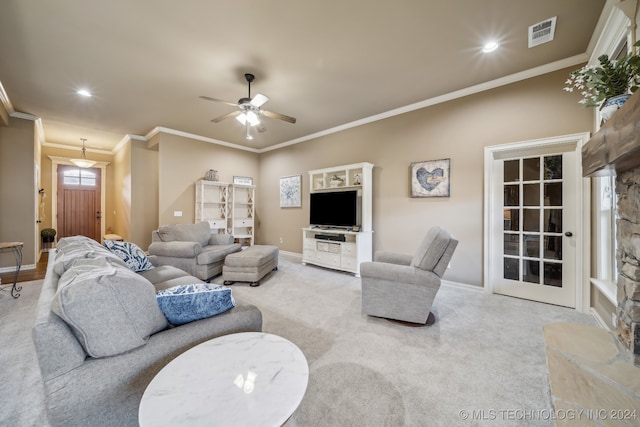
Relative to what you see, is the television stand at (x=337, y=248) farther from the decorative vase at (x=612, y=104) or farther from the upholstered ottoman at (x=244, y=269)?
the decorative vase at (x=612, y=104)

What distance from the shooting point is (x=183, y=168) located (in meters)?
5.42

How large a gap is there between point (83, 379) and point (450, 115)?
4405 mm

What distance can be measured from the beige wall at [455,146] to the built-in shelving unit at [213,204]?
2697mm

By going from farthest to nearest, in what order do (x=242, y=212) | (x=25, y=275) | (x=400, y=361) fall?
(x=242, y=212) → (x=25, y=275) → (x=400, y=361)

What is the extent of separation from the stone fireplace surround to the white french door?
1468mm

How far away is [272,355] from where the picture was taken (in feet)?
3.51

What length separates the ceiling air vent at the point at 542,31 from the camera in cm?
225

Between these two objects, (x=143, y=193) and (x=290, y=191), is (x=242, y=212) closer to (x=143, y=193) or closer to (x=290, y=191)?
(x=290, y=191)

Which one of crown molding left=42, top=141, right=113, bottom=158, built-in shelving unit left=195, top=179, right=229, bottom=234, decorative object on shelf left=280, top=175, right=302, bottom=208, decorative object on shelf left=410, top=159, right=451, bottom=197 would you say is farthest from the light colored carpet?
crown molding left=42, top=141, right=113, bottom=158

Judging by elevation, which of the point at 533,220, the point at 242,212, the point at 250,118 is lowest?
the point at 533,220

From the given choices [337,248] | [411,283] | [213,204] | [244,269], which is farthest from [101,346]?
[213,204]

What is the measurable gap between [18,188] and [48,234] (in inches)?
95.1

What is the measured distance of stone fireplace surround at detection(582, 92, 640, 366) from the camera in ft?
3.99

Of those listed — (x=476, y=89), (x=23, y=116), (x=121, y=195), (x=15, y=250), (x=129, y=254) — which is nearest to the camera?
(x=129, y=254)
